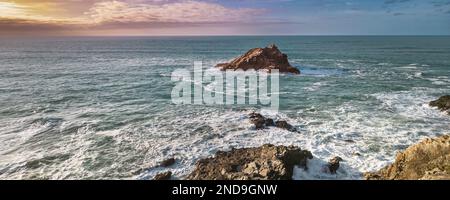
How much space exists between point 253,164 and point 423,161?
8312 millimetres

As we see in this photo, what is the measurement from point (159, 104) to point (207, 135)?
43.5 feet

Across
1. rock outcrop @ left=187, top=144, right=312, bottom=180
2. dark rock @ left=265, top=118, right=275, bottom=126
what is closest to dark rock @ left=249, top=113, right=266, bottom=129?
dark rock @ left=265, top=118, right=275, bottom=126

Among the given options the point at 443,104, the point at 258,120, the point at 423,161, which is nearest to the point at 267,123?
the point at 258,120

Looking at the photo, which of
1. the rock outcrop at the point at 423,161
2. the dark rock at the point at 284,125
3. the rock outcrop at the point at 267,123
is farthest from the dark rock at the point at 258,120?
the rock outcrop at the point at 423,161

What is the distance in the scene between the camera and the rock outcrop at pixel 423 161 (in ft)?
44.7

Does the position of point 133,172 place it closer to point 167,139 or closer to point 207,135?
point 167,139

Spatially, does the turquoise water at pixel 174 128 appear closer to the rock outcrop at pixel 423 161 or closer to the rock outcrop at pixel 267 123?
the rock outcrop at pixel 267 123

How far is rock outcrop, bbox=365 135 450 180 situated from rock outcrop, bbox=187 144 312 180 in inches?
198

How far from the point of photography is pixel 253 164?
60.0 ft

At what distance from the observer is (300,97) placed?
133 ft

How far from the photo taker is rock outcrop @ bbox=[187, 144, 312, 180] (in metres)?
17.1

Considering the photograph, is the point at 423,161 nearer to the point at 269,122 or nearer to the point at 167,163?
the point at 167,163
